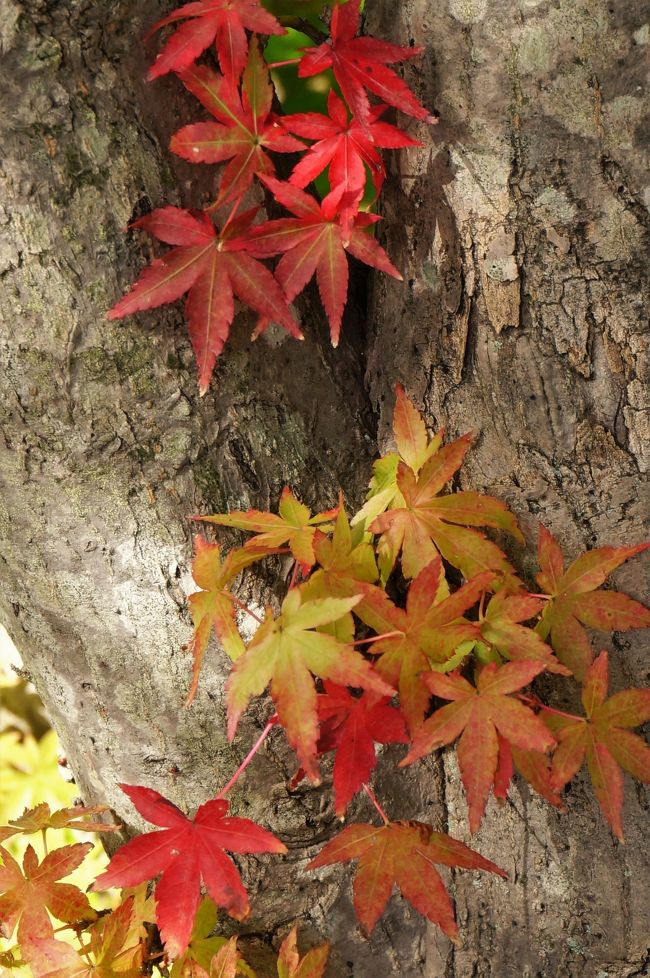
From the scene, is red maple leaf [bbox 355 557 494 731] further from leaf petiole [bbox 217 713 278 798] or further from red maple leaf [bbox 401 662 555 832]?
leaf petiole [bbox 217 713 278 798]

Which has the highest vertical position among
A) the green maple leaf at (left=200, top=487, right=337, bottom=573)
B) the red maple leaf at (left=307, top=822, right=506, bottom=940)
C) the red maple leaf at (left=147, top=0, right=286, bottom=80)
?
the red maple leaf at (left=147, top=0, right=286, bottom=80)

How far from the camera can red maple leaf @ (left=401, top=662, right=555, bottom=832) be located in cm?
80

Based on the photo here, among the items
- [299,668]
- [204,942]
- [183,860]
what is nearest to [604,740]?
[299,668]

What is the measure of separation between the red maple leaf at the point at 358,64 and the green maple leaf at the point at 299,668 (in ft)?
1.71

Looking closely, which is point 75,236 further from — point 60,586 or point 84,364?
point 60,586

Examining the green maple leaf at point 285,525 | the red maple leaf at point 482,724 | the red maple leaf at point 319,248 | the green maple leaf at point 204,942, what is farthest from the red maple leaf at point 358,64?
the green maple leaf at point 204,942

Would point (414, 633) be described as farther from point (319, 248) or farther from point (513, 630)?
point (319, 248)

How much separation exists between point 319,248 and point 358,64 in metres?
0.19

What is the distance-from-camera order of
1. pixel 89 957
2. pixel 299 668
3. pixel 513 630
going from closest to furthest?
pixel 299 668 < pixel 513 630 < pixel 89 957

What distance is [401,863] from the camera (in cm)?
92

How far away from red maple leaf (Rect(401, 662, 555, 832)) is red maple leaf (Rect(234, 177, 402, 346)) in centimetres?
41

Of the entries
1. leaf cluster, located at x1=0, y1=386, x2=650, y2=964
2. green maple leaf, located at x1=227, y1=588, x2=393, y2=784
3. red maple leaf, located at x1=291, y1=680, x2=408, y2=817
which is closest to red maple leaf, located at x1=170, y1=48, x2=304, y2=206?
leaf cluster, located at x1=0, y1=386, x2=650, y2=964

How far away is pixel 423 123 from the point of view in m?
0.93

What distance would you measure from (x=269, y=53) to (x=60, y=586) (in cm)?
73
